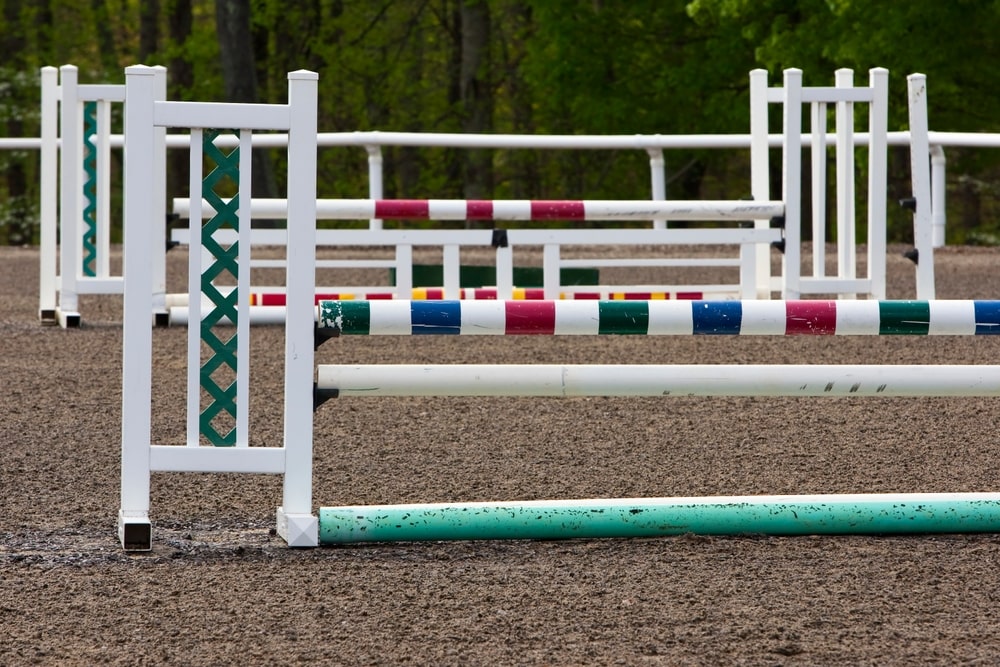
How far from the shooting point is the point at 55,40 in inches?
1302

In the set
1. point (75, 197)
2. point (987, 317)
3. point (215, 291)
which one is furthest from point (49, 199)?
point (987, 317)

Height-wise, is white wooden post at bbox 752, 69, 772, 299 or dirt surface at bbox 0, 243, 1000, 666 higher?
white wooden post at bbox 752, 69, 772, 299

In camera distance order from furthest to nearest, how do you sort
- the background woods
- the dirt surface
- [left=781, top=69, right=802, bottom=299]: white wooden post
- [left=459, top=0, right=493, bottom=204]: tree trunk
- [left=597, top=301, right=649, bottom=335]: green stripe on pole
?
[left=459, top=0, right=493, bottom=204]: tree trunk → the background woods → [left=781, top=69, right=802, bottom=299]: white wooden post → [left=597, top=301, right=649, bottom=335]: green stripe on pole → the dirt surface

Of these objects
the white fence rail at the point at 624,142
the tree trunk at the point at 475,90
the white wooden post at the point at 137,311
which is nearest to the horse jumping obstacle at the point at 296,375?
the white wooden post at the point at 137,311

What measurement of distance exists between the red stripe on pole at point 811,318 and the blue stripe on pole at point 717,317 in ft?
0.45

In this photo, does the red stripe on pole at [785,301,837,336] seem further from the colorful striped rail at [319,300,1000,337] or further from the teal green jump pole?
the teal green jump pole

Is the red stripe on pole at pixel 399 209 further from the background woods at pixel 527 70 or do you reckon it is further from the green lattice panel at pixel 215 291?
the background woods at pixel 527 70

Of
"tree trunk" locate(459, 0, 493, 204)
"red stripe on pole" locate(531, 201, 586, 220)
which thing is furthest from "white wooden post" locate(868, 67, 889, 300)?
"tree trunk" locate(459, 0, 493, 204)

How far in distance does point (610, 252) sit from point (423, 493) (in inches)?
462

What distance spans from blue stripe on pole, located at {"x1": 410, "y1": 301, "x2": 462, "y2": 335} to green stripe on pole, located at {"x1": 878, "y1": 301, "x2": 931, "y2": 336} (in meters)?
1.15

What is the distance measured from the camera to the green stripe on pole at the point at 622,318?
13.7 feet

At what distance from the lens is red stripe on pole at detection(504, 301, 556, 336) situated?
13.6ft

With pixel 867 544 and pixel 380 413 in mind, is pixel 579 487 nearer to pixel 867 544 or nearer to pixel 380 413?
pixel 867 544

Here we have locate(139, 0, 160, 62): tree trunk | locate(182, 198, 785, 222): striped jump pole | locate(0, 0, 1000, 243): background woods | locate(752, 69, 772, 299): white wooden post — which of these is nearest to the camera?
locate(182, 198, 785, 222): striped jump pole
